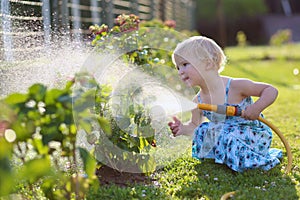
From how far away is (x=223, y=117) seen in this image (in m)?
3.08

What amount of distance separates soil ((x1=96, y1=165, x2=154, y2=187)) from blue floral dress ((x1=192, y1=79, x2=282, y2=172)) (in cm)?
46

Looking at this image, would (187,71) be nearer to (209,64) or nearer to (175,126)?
(209,64)

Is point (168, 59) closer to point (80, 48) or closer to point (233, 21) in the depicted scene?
point (80, 48)

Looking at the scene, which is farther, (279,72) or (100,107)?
(279,72)

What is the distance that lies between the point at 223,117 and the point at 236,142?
0.17 meters

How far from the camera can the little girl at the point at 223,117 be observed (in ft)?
9.63

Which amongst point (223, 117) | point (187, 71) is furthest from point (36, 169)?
point (223, 117)

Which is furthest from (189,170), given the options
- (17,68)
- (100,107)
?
(17,68)

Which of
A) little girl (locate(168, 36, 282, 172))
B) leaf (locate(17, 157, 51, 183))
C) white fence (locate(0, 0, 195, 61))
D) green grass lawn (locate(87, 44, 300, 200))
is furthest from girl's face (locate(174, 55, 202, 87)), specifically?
leaf (locate(17, 157, 51, 183))

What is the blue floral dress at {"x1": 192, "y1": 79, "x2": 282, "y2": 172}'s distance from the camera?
294 centimetres

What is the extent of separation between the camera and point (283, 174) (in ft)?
9.36

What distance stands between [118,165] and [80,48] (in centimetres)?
84

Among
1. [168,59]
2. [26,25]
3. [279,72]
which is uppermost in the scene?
[26,25]

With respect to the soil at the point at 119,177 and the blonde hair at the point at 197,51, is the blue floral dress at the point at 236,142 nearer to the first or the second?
the blonde hair at the point at 197,51
